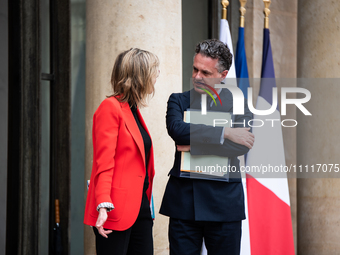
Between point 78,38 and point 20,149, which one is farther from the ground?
point 78,38

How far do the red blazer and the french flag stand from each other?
1984 millimetres

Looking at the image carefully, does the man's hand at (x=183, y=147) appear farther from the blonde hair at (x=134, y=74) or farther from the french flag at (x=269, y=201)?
the french flag at (x=269, y=201)

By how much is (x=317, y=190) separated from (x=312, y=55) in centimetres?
149

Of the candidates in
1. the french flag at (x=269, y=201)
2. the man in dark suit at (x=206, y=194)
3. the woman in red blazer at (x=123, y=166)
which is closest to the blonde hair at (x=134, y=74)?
the woman in red blazer at (x=123, y=166)

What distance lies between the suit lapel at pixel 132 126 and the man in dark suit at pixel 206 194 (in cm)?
25

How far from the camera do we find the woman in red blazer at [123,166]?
201cm

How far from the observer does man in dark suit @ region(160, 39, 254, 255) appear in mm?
2219

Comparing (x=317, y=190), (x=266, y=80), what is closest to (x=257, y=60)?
(x=266, y=80)

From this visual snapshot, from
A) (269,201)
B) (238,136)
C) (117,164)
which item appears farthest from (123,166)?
(269,201)

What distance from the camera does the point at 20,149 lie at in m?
3.49

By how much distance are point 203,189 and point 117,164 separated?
19.7 inches

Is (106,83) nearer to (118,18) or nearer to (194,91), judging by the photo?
(118,18)

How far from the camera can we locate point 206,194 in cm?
223

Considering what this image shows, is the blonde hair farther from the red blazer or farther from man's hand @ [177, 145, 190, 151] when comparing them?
man's hand @ [177, 145, 190, 151]
